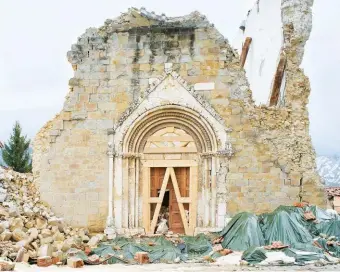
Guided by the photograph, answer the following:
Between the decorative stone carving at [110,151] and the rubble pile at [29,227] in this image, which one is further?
the decorative stone carving at [110,151]

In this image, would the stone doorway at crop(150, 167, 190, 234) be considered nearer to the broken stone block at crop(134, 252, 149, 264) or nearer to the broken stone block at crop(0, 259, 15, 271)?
the broken stone block at crop(134, 252, 149, 264)

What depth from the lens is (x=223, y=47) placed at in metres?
13.0

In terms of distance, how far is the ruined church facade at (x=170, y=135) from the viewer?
499 inches

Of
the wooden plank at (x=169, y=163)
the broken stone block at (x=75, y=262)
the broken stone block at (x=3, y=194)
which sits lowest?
the broken stone block at (x=75, y=262)

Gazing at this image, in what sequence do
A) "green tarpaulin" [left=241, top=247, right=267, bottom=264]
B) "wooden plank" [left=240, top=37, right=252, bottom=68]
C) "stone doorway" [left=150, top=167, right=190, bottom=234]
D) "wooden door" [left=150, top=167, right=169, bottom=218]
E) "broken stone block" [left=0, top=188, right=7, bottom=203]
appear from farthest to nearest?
1. "wooden plank" [left=240, top=37, right=252, bottom=68]
2. "wooden door" [left=150, top=167, right=169, bottom=218]
3. "stone doorway" [left=150, top=167, right=190, bottom=234]
4. "broken stone block" [left=0, top=188, right=7, bottom=203]
5. "green tarpaulin" [left=241, top=247, right=267, bottom=264]

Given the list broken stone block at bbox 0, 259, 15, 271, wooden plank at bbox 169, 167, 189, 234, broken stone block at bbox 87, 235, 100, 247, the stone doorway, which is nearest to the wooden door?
the stone doorway

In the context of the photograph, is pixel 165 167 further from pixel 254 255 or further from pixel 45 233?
pixel 254 255

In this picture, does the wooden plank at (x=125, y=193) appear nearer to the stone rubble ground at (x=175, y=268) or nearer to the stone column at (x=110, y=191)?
the stone column at (x=110, y=191)

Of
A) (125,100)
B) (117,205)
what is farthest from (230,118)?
(117,205)

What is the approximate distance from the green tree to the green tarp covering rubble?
21873mm

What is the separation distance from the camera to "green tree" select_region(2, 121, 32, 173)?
3294 centimetres

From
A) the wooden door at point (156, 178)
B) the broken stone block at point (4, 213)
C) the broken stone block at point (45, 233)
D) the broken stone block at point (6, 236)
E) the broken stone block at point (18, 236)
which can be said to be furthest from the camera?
the wooden door at point (156, 178)

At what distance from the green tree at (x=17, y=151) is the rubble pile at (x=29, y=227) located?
19.3 m

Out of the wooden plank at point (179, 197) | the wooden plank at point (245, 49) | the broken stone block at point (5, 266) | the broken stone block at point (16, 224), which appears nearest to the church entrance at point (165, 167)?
the wooden plank at point (179, 197)
